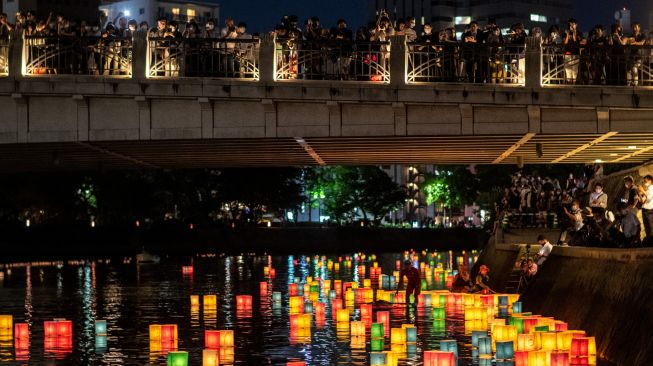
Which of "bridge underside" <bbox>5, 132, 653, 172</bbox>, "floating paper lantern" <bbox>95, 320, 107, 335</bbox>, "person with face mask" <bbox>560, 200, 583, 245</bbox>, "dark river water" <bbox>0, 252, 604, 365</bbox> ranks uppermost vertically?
"bridge underside" <bbox>5, 132, 653, 172</bbox>

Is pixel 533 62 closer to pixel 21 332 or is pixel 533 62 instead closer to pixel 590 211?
pixel 590 211

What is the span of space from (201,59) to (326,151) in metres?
7.25

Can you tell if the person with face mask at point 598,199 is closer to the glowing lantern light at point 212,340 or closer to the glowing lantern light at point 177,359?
the glowing lantern light at point 212,340

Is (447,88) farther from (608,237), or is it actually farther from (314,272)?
(314,272)

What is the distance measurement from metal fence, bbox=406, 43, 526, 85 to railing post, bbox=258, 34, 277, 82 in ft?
12.6

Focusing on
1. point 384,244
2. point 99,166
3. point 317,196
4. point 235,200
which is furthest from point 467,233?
point 99,166

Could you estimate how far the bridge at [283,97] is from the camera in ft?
122

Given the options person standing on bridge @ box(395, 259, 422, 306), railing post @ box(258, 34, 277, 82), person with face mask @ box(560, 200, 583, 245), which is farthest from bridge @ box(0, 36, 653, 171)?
person standing on bridge @ box(395, 259, 422, 306)

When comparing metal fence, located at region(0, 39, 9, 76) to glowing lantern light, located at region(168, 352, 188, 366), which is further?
metal fence, located at region(0, 39, 9, 76)

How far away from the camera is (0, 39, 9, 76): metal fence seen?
37.3 meters

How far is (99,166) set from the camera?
49094 mm

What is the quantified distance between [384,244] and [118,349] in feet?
285

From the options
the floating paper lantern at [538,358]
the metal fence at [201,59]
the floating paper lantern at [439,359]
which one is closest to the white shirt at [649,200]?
the floating paper lantern at [538,358]

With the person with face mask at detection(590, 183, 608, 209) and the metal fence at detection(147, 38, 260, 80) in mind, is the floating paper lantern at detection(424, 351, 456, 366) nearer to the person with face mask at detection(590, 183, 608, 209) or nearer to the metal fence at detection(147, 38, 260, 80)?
the person with face mask at detection(590, 183, 608, 209)
